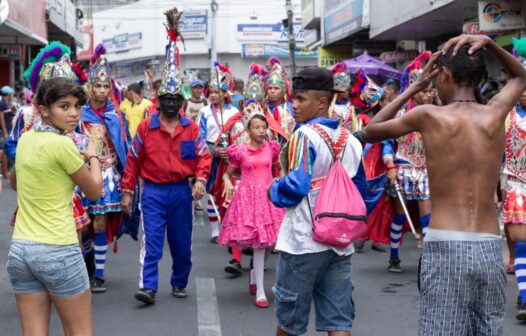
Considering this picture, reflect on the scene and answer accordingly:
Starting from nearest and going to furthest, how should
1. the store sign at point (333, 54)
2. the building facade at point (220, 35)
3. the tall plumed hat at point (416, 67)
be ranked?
the tall plumed hat at point (416, 67)
the store sign at point (333, 54)
the building facade at point (220, 35)

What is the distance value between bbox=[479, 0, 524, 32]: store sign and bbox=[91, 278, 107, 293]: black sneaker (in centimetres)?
824

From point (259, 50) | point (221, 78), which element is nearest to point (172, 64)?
point (221, 78)

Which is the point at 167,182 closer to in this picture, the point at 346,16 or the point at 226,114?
the point at 226,114

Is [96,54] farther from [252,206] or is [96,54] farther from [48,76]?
[252,206]

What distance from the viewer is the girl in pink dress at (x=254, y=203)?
736 centimetres

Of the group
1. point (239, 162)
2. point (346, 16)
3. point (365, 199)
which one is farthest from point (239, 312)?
point (346, 16)

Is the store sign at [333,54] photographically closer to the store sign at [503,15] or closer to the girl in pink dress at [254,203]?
the store sign at [503,15]

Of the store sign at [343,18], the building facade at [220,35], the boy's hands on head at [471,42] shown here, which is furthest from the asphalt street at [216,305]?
the building facade at [220,35]

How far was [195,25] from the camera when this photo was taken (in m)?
54.1

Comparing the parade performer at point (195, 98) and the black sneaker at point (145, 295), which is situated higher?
the parade performer at point (195, 98)

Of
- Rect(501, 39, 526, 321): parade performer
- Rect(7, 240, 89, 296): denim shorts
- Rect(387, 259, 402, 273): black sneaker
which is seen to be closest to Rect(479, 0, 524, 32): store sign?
Rect(387, 259, 402, 273): black sneaker

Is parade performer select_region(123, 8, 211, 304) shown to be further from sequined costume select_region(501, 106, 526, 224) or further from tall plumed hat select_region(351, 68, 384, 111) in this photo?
tall plumed hat select_region(351, 68, 384, 111)

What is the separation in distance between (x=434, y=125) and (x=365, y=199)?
1.45 metres

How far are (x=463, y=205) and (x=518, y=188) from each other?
346 centimetres
